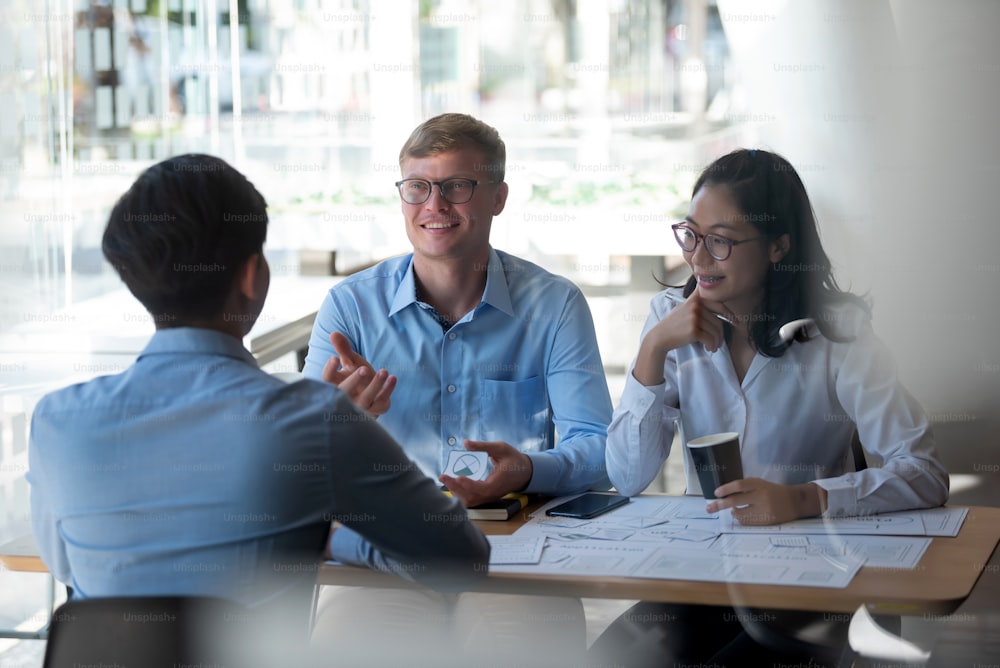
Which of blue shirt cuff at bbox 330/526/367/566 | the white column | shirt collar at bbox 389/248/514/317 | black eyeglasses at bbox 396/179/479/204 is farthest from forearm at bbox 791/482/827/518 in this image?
black eyeglasses at bbox 396/179/479/204

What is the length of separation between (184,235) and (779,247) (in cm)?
100

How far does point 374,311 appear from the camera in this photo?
1.96m

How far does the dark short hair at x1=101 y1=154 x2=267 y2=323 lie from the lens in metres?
1.10

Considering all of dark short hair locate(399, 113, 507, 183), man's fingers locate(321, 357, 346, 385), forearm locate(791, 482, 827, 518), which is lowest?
forearm locate(791, 482, 827, 518)

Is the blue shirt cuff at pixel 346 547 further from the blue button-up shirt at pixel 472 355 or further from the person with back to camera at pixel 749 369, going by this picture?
the blue button-up shirt at pixel 472 355

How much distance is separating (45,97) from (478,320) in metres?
1.43

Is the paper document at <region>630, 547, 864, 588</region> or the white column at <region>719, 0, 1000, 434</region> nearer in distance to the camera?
the paper document at <region>630, 547, 864, 588</region>

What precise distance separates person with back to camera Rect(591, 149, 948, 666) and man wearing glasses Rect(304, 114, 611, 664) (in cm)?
20

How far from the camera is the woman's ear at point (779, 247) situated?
172 cm

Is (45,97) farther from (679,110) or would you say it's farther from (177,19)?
(679,110)

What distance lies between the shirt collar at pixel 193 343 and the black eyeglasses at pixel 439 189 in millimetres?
830

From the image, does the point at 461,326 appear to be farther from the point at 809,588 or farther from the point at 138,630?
the point at 138,630

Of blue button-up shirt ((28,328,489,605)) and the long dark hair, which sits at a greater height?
the long dark hair

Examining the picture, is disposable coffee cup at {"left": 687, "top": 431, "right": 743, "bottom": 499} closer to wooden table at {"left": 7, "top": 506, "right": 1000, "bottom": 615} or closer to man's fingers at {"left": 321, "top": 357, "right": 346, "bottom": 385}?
wooden table at {"left": 7, "top": 506, "right": 1000, "bottom": 615}
